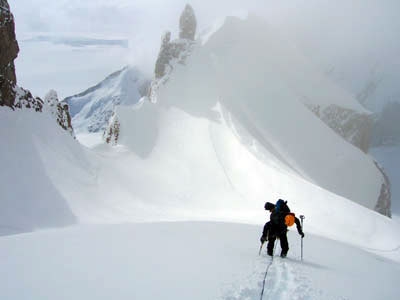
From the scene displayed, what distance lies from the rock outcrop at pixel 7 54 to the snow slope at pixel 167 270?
68.3 feet

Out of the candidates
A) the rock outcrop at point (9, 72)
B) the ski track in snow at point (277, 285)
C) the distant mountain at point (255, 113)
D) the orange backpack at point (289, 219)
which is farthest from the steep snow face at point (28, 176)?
the ski track in snow at point (277, 285)

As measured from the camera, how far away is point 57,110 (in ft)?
101

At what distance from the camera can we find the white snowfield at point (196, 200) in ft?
20.2

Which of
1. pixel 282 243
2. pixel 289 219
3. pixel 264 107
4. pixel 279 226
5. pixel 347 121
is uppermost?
pixel 347 121

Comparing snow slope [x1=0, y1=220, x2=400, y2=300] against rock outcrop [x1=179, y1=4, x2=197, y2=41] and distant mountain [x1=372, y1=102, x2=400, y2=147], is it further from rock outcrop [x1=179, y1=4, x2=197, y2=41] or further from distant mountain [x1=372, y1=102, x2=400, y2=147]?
distant mountain [x1=372, y1=102, x2=400, y2=147]

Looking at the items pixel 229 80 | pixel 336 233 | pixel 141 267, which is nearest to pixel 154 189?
pixel 336 233

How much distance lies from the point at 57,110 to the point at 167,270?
28.2m

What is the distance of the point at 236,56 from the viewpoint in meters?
59.8

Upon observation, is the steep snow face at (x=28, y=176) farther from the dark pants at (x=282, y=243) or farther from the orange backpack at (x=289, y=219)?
the orange backpack at (x=289, y=219)

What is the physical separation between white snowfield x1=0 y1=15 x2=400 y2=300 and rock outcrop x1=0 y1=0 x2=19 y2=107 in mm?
1378

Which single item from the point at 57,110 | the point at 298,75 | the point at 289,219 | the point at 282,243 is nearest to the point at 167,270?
the point at 282,243

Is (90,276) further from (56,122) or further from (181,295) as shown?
(56,122)

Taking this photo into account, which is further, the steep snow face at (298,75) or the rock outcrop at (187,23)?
the steep snow face at (298,75)

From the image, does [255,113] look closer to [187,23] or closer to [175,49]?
[175,49]
